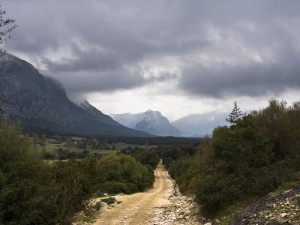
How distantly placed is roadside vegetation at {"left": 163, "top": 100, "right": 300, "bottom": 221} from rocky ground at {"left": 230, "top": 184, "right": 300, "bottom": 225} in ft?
16.1

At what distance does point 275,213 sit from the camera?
61.4 ft

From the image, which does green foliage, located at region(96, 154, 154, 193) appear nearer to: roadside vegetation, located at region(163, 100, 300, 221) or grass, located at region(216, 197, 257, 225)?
roadside vegetation, located at region(163, 100, 300, 221)

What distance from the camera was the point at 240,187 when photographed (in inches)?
1128

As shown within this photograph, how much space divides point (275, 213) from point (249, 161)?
17.1 m

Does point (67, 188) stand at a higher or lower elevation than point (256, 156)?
lower

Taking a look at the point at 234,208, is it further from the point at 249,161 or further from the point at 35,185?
the point at 35,185

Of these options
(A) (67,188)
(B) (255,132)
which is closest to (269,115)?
(B) (255,132)

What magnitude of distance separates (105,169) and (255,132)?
46484 mm

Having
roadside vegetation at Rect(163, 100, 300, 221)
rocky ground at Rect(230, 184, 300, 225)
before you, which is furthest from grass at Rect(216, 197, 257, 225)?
rocky ground at Rect(230, 184, 300, 225)

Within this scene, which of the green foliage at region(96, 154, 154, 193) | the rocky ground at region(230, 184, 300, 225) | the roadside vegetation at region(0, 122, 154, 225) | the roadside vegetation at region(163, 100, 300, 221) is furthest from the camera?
the green foliage at region(96, 154, 154, 193)

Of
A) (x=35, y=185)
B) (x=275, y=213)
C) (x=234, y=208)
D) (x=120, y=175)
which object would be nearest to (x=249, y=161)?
(x=234, y=208)

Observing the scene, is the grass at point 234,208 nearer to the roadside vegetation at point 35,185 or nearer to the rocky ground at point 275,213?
the rocky ground at point 275,213

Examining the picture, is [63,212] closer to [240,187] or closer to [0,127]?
[0,127]

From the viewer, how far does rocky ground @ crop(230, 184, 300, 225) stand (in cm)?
1719
